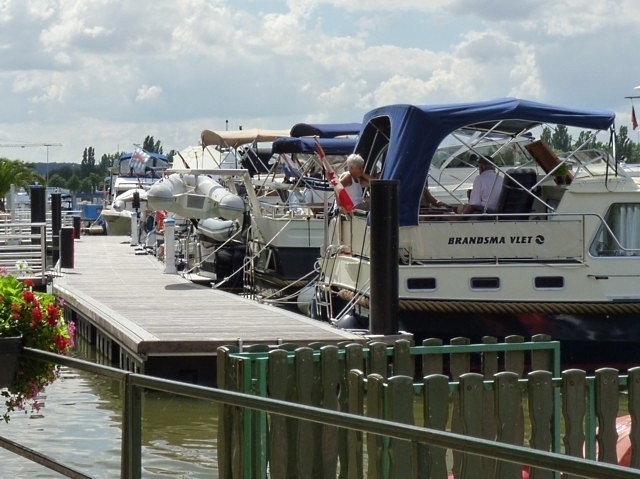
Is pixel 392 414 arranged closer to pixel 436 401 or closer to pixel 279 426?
pixel 436 401

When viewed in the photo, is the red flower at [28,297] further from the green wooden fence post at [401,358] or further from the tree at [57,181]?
the tree at [57,181]

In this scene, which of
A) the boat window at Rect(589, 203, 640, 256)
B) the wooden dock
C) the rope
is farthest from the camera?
the boat window at Rect(589, 203, 640, 256)

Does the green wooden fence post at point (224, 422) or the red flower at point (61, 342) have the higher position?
the red flower at point (61, 342)

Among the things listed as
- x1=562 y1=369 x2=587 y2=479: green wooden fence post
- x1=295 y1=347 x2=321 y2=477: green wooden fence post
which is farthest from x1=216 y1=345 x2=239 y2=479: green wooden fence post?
x1=562 y1=369 x2=587 y2=479: green wooden fence post

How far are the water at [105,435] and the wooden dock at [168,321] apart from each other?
0.60 m

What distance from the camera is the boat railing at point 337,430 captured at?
11.8ft

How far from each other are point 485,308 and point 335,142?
9625mm

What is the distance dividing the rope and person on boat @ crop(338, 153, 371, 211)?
2260 millimetres

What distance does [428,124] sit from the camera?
A: 1642 centimetres

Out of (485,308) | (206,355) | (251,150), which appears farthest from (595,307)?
(251,150)

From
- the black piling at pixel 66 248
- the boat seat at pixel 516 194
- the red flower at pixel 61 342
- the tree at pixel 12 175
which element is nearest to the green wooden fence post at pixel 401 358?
the red flower at pixel 61 342

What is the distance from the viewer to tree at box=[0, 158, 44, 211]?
177 feet

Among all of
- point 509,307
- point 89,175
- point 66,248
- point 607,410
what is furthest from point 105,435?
point 89,175

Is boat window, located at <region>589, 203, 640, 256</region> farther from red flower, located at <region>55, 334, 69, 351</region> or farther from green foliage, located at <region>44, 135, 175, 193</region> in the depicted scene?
green foliage, located at <region>44, 135, 175, 193</region>
